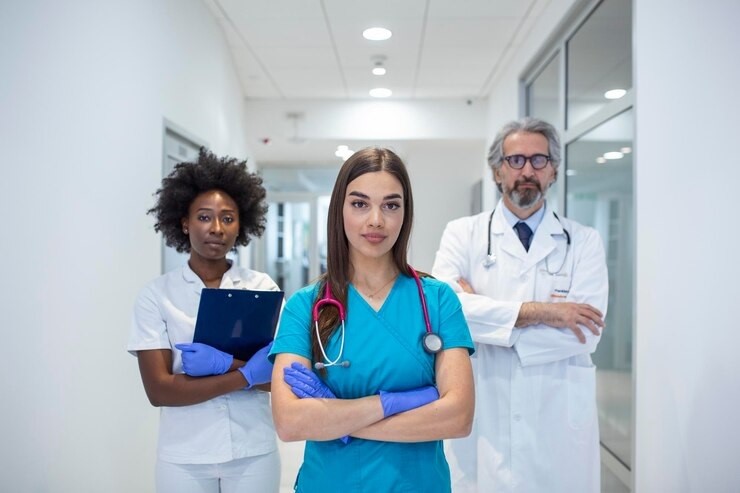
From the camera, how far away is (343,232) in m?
1.21

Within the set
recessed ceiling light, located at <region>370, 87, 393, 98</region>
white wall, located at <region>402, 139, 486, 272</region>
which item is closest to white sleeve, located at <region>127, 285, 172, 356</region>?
recessed ceiling light, located at <region>370, 87, 393, 98</region>

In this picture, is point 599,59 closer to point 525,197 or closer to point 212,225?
point 525,197

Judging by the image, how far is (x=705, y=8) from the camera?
2059 mm

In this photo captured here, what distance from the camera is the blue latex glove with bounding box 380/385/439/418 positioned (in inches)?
41.8

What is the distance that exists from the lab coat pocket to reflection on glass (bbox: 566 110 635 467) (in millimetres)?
1301

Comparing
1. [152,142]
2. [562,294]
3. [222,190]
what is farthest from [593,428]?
[152,142]

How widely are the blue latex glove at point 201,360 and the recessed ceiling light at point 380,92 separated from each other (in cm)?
453

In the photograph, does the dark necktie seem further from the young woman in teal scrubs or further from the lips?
the lips

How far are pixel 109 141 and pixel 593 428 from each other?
7.13 feet

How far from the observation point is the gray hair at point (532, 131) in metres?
1.86

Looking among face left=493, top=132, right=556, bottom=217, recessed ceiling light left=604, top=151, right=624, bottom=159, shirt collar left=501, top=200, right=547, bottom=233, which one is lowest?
shirt collar left=501, top=200, right=547, bottom=233

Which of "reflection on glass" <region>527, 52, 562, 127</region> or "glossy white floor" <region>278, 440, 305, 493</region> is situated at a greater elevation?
"reflection on glass" <region>527, 52, 562, 127</region>

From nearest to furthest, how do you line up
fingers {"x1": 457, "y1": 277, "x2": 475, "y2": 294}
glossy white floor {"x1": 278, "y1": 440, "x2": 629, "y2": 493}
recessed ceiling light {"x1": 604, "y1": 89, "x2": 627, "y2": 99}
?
fingers {"x1": 457, "y1": 277, "x2": 475, "y2": 294}, recessed ceiling light {"x1": 604, "y1": 89, "x2": 627, "y2": 99}, glossy white floor {"x1": 278, "y1": 440, "x2": 629, "y2": 493}

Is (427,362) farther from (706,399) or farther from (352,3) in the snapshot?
(352,3)
